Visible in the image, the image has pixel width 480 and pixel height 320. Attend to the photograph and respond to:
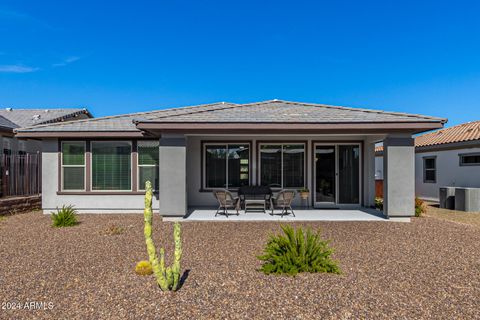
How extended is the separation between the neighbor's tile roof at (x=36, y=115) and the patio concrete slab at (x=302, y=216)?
13083mm

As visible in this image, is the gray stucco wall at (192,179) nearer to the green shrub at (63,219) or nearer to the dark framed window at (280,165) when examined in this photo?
the dark framed window at (280,165)

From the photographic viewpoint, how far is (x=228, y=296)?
3928 millimetres

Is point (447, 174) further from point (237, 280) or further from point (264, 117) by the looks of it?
point (237, 280)

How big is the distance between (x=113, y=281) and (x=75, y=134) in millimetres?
8019

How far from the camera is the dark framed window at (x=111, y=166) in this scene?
36.4ft

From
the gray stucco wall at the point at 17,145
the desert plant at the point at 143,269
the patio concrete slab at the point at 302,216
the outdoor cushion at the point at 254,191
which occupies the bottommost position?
the patio concrete slab at the point at 302,216

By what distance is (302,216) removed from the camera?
9.68m

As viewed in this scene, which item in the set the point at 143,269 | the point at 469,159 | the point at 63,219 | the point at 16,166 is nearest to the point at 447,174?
the point at 469,159

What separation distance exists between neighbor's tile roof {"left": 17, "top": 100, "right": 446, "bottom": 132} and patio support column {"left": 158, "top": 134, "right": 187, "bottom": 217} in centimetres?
84

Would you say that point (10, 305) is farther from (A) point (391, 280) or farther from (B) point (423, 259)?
(B) point (423, 259)

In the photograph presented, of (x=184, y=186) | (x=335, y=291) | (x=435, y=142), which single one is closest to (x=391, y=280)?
(x=335, y=291)

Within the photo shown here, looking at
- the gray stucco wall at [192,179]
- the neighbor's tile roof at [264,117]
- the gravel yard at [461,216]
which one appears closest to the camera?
the neighbor's tile roof at [264,117]

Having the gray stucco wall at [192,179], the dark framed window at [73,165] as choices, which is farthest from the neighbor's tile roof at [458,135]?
the dark framed window at [73,165]

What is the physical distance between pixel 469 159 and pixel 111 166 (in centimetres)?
1596
